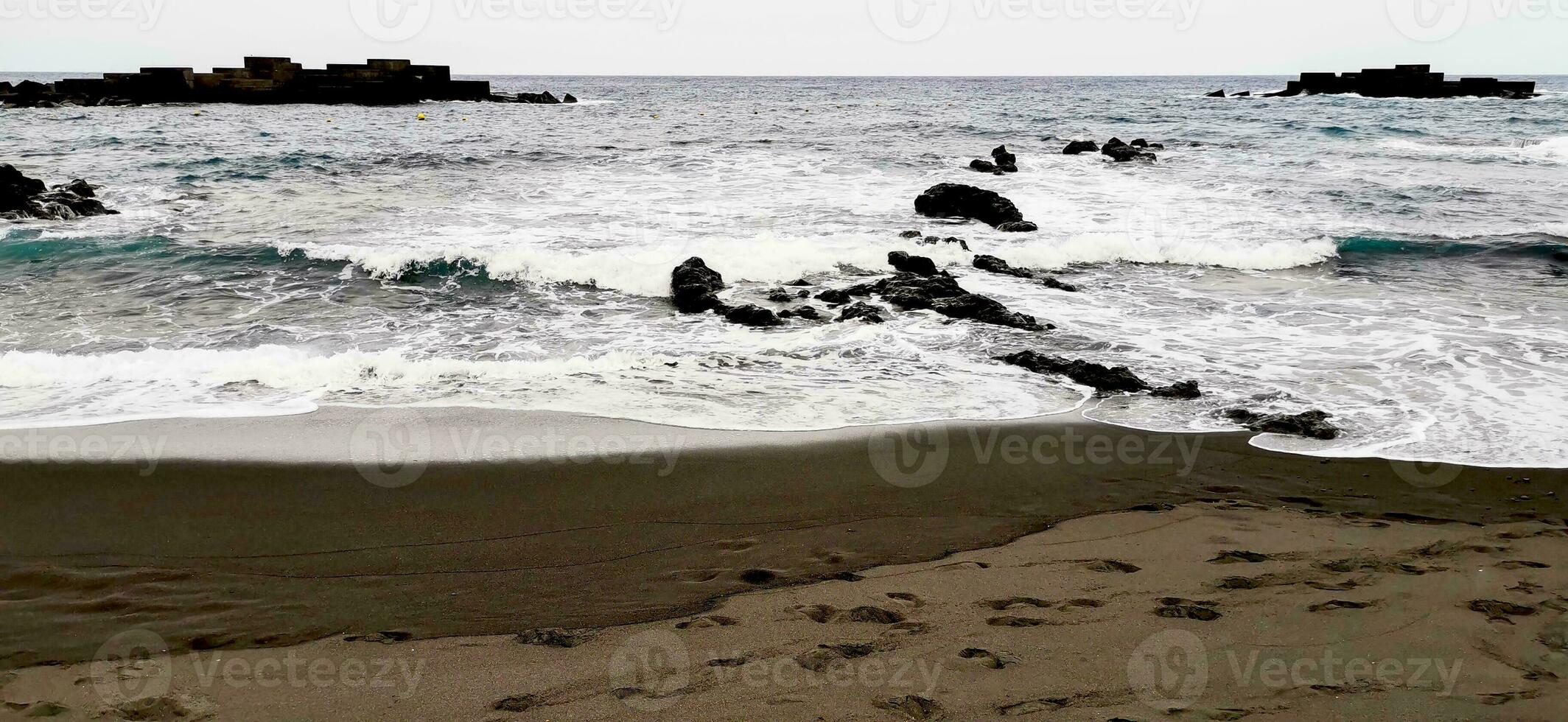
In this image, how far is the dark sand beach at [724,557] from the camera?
115 inches

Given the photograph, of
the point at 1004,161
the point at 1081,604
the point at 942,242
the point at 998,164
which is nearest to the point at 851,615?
the point at 1081,604

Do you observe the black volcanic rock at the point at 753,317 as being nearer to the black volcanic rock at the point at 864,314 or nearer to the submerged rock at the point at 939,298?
the black volcanic rock at the point at 864,314

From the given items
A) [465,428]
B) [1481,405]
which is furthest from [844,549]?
[1481,405]

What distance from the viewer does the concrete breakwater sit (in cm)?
4844

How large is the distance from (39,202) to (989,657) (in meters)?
16.0

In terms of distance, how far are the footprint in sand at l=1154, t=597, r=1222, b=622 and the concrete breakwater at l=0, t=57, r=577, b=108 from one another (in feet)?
189

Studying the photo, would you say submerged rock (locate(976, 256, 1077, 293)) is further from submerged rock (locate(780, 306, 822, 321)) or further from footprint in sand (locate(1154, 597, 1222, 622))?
footprint in sand (locate(1154, 597, 1222, 622))

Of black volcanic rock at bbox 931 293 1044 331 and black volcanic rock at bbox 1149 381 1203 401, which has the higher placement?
black volcanic rock at bbox 931 293 1044 331

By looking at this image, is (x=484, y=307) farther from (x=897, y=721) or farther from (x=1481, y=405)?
(x=1481, y=405)

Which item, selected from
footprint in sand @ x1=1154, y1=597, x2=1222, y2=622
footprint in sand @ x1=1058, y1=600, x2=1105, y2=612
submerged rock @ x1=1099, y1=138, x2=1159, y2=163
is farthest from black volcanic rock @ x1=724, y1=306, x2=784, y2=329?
submerged rock @ x1=1099, y1=138, x2=1159, y2=163

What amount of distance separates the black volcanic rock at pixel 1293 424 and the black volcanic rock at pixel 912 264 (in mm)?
4666

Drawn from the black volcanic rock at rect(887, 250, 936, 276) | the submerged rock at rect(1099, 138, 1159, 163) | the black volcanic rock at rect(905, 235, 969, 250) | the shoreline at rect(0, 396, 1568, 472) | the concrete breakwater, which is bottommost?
the shoreline at rect(0, 396, 1568, 472)

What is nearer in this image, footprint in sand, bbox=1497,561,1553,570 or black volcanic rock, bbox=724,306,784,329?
footprint in sand, bbox=1497,561,1553,570

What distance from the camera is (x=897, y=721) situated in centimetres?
273
